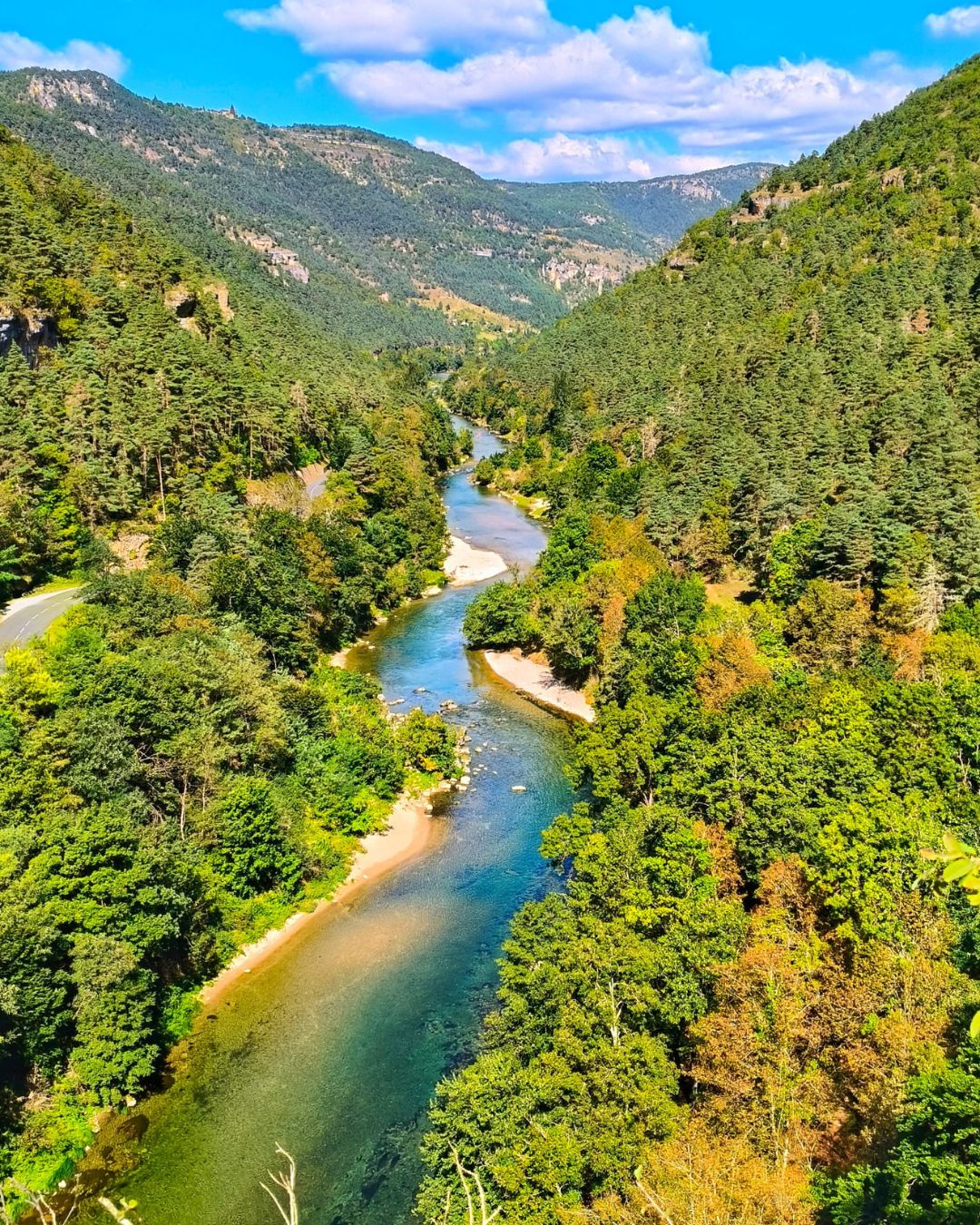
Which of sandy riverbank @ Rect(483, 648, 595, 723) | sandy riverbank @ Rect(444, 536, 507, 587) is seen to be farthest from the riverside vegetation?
sandy riverbank @ Rect(444, 536, 507, 587)

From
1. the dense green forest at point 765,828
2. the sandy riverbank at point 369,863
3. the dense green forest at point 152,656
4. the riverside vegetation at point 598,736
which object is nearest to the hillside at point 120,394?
Answer: the dense green forest at point 152,656

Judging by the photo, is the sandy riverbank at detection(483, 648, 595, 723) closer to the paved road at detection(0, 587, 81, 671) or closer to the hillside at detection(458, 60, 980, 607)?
the hillside at detection(458, 60, 980, 607)

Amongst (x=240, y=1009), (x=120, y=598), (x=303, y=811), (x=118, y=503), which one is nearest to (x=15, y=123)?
(x=118, y=503)

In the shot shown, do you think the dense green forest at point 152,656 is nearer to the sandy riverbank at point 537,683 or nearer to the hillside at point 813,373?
the sandy riverbank at point 537,683

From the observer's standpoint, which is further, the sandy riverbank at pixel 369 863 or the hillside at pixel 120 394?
the hillside at pixel 120 394

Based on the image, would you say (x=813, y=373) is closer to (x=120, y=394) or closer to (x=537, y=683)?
(x=537, y=683)

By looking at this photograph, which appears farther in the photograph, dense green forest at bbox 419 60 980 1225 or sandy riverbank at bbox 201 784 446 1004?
sandy riverbank at bbox 201 784 446 1004
